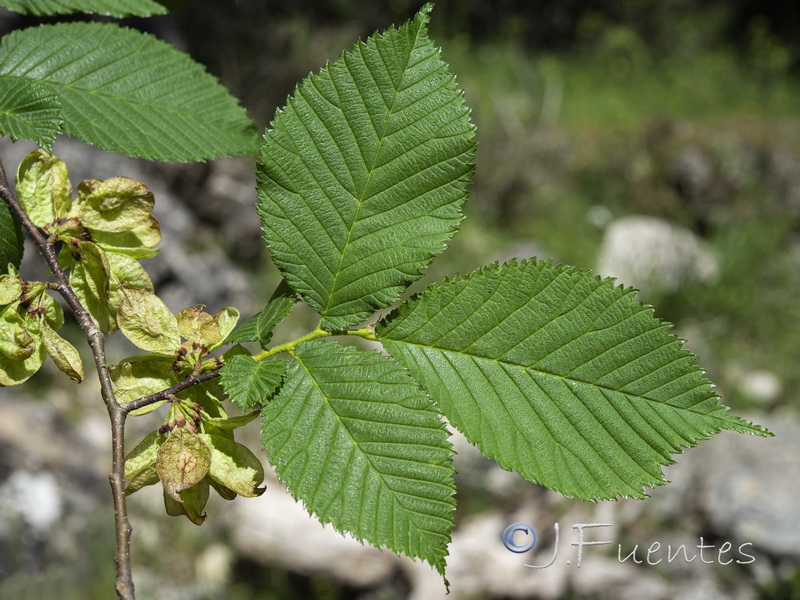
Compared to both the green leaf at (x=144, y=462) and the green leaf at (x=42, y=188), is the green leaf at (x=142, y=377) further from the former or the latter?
the green leaf at (x=42, y=188)

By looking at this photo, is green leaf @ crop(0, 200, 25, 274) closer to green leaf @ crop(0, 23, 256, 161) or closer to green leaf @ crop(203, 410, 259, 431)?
green leaf @ crop(0, 23, 256, 161)

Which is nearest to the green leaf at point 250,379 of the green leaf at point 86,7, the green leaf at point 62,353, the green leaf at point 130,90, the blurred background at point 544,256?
the green leaf at point 62,353

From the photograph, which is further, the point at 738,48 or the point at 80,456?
the point at 738,48

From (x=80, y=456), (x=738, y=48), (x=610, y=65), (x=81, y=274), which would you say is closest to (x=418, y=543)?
(x=81, y=274)

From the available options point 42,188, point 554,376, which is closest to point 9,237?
point 42,188

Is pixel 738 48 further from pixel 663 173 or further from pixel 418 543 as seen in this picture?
pixel 418 543

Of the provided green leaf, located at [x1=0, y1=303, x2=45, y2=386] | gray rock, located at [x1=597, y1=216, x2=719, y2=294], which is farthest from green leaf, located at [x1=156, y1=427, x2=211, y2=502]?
gray rock, located at [x1=597, y1=216, x2=719, y2=294]

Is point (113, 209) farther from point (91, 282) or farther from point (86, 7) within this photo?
point (86, 7)
